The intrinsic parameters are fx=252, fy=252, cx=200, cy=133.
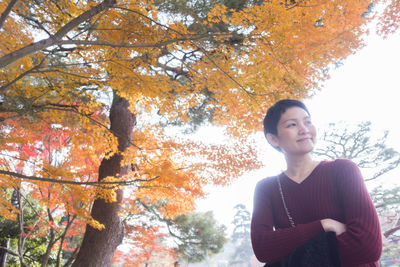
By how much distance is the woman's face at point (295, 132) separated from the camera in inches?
39.9

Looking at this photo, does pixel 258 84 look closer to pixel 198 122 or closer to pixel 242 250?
pixel 198 122

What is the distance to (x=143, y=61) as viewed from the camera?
381 cm

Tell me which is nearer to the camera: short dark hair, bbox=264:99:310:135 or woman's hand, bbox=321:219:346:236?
woman's hand, bbox=321:219:346:236

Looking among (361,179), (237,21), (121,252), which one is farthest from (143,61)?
(121,252)

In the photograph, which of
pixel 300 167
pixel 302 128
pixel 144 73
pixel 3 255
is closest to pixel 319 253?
pixel 300 167

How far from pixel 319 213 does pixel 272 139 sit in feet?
1.18

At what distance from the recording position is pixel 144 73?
3854 millimetres

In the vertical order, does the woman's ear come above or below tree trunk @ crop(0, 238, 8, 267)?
below

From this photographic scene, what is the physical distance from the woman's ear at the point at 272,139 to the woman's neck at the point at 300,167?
100mm

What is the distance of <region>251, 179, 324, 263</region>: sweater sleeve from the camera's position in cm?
84

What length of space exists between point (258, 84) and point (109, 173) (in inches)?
138

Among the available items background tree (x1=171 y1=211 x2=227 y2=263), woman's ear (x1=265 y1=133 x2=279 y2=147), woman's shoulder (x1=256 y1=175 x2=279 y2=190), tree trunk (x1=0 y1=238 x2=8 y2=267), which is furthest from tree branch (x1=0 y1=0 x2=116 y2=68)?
background tree (x1=171 y1=211 x2=227 y2=263)

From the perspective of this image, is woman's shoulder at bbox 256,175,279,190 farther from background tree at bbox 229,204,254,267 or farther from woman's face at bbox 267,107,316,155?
background tree at bbox 229,204,254,267

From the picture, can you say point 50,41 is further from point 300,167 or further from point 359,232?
point 359,232
